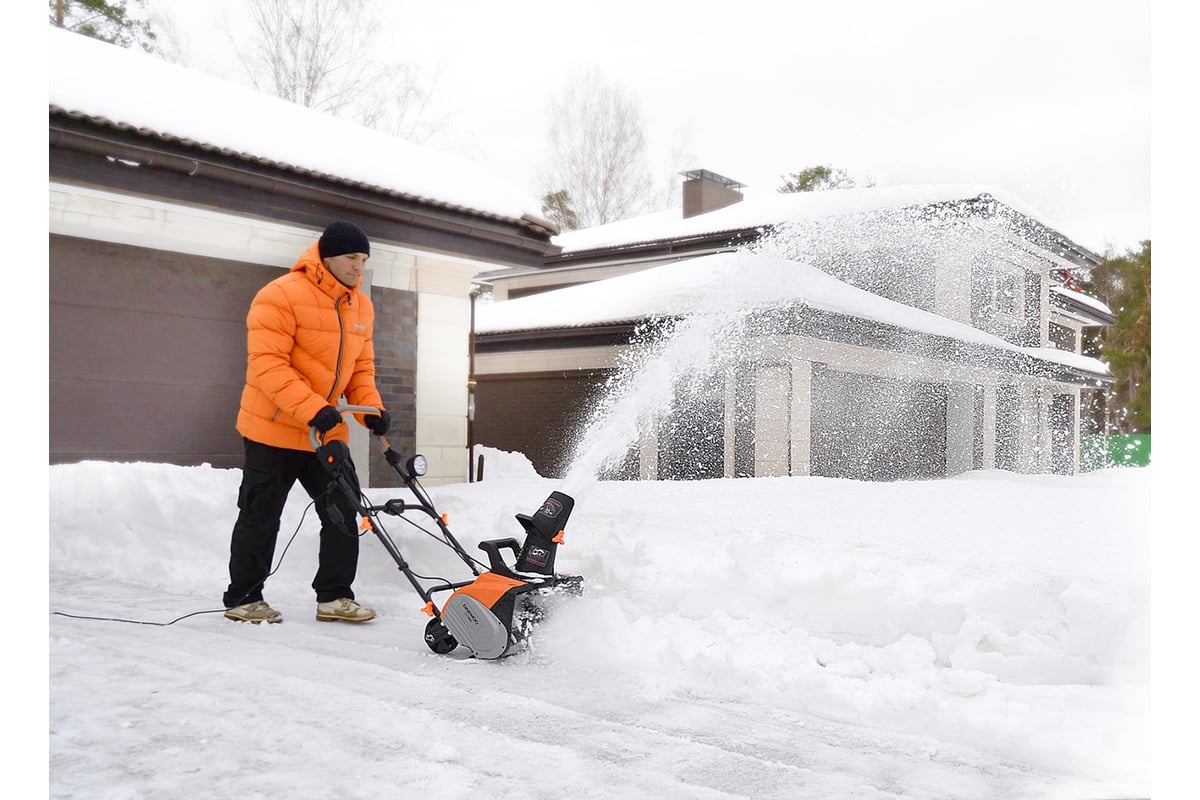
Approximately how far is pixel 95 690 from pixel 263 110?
7.54 meters

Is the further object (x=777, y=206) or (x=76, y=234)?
(x=777, y=206)

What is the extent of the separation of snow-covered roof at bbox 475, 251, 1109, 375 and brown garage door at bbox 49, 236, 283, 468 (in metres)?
7.05

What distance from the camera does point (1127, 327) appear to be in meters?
35.8

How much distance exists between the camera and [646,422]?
14.1 metres

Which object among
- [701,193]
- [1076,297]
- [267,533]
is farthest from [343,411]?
[1076,297]

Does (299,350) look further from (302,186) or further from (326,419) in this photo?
(302,186)

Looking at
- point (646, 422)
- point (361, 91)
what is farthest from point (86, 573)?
point (361, 91)

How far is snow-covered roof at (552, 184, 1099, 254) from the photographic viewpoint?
17.4m

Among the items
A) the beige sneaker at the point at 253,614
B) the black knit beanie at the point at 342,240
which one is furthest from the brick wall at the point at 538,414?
the beige sneaker at the point at 253,614

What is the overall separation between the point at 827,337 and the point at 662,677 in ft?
35.3

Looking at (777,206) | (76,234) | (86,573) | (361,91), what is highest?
(361,91)

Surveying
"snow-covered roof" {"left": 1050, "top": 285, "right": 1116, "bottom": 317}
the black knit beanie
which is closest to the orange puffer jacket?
the black knit beanie

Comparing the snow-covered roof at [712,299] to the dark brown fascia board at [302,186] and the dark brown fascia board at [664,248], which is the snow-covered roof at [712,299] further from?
the dark brown fascia board at [302,186]

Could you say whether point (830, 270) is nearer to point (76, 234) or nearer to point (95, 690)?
point (76, 234)
